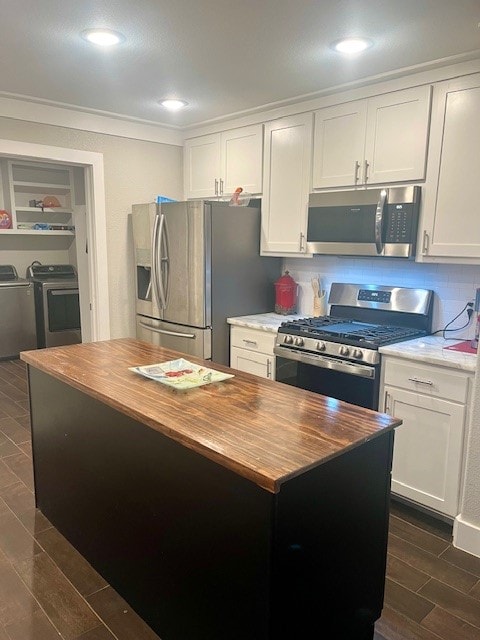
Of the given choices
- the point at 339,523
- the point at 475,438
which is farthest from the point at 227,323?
the point at 339,523

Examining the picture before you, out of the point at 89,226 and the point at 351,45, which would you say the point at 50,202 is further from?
the point at 351,45

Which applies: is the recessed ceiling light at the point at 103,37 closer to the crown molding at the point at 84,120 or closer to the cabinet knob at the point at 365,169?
the crown molding at the point at 84,120

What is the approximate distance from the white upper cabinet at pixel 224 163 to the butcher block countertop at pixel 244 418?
2.02 meters

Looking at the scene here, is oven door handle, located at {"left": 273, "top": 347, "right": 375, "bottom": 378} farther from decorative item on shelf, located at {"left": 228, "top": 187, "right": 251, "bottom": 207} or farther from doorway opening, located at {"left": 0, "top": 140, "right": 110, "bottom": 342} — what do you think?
doorway opening, located at {"left": 0, "top": 140, "right": 110, "bottom": 342}

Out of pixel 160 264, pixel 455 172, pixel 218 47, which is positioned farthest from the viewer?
→ pixel 160 264

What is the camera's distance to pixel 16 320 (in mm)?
5590

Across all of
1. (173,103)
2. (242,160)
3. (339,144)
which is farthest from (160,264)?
(339,144)

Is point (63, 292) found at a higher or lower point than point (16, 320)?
higher

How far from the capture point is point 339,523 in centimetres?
145

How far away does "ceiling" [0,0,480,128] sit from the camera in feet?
6.52

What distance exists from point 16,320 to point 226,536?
4954 millimetres

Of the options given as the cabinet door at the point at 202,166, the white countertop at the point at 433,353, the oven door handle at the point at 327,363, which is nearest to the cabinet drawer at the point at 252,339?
the oven door handle at the point at 327,363

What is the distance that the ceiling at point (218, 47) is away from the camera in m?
1.99

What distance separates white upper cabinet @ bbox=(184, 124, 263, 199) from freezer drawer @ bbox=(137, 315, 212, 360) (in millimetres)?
1165
